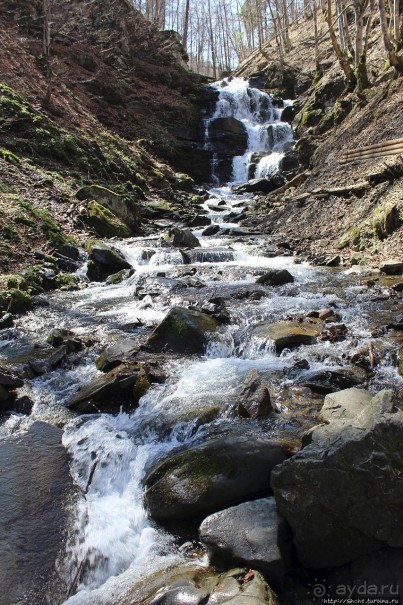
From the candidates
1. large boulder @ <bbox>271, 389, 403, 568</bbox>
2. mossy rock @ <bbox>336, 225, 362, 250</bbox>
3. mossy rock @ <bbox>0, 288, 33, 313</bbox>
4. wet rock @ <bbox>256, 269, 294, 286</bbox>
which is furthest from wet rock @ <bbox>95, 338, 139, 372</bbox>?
mossy rock @ <bbox>336, 225, 362, 250</bbox>

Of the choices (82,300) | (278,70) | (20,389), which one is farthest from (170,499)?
(278,70)

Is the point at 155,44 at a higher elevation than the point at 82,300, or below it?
higher

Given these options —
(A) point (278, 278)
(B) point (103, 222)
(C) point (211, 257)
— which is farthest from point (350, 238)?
(B) point (103, 222)

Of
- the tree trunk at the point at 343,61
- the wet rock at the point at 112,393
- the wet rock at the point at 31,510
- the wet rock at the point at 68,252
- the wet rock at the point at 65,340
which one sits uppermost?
the tree trunk at the point at 343,61

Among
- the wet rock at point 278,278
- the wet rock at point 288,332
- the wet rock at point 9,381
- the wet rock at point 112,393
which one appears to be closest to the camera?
the wet rock at point 112,393

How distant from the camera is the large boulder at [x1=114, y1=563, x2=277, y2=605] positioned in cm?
237

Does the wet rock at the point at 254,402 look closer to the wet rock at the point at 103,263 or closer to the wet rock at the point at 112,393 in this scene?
the wet rock at the point at 112,393

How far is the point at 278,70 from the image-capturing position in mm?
34375

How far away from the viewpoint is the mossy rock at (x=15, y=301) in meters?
8.38

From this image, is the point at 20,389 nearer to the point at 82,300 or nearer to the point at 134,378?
the point at 134,378

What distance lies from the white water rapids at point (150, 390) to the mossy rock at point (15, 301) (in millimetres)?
317

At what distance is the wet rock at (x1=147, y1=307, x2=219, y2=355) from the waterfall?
2092 centimetres

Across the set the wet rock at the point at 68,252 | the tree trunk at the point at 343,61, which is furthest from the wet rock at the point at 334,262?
the tree trunk at the point at 343,61

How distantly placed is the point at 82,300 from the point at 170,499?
682cm
